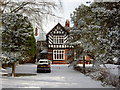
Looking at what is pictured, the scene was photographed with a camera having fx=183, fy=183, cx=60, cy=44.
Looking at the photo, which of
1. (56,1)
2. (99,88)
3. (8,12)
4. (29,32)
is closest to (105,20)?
(99,88)

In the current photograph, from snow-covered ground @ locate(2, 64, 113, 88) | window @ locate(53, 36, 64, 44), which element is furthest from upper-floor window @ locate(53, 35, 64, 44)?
snow-covered ground @ locate(2, 64, 113, 88)

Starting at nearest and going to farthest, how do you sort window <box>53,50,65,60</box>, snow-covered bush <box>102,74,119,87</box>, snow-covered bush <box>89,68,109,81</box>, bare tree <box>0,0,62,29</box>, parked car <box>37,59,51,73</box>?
snow-covered bush <box>102,74,119,87</box> < snow-covered bush <box>89,68,109,81</box> < bare tree <box>0,0,62,29</box> < parked car <box>37,59,51,73</box> < window <box>53,50,65,60</box>

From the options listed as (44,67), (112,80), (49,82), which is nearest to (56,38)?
(44,67)

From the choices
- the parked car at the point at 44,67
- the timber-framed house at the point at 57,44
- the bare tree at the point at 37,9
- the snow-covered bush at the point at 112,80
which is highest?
the bare tree at the point at 37,9

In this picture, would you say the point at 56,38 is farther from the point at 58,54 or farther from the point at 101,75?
the point at 101,75

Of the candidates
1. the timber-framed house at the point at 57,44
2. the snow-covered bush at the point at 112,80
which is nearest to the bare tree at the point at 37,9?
the snow-covered bush at the point at 112,80

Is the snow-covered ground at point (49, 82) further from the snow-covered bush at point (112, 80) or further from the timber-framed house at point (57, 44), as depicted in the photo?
the timber-framed house at point (57, 44)

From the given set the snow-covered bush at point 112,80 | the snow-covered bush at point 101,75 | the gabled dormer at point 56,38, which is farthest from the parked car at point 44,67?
the gabled dormer at point 56,38

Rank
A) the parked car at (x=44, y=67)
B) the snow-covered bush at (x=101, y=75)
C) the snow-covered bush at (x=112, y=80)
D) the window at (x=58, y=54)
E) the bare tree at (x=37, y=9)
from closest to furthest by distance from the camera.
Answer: the snow-covered bush at (x=112, y=80)
the snow-covered bush at (x=101, y=75)
the bare tree at (x=37, y=9)
the parked car at (x=44, y=67)
the window at (x=58, y=54)

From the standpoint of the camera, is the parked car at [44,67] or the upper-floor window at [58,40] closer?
the parked car at [44,67]

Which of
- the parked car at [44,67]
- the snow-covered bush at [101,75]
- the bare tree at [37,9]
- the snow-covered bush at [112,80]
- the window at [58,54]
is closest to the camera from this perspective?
the snow-covered bush at [112,80]

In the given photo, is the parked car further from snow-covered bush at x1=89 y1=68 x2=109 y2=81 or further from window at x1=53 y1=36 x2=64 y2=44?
window at x1=53 y1=36 x2=64 y2=44

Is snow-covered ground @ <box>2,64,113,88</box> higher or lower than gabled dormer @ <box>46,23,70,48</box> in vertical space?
lower

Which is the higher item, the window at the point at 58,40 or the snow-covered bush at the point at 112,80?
the window at the point at 58,40
